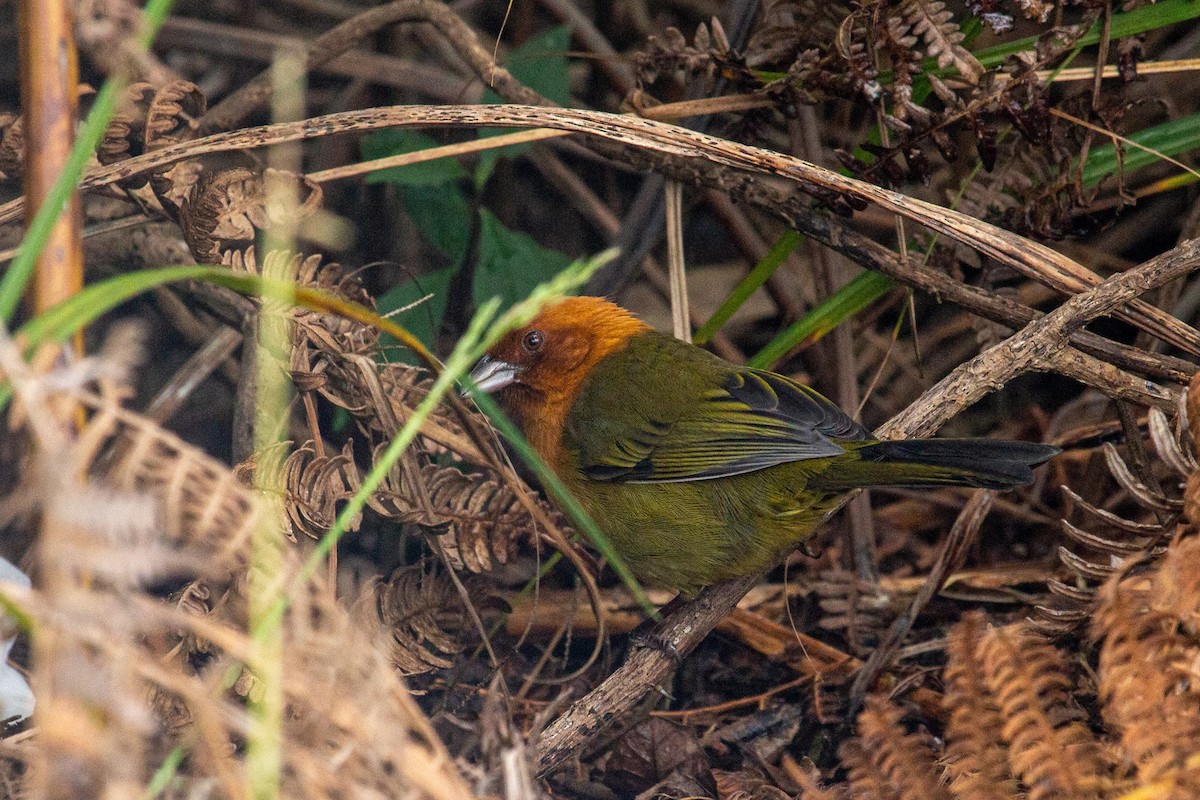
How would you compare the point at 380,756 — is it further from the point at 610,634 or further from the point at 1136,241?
the point at 1136,241

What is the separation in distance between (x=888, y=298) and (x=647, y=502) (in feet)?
5.94

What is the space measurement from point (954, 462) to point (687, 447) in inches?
35.6

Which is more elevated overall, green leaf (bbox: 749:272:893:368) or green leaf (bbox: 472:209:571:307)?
green leaf (bbox: 749:272:893:368)

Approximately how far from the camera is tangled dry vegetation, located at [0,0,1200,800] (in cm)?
147

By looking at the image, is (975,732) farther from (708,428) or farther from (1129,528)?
(708,428)

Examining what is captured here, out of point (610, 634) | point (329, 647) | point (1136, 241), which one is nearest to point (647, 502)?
point (610, 634)

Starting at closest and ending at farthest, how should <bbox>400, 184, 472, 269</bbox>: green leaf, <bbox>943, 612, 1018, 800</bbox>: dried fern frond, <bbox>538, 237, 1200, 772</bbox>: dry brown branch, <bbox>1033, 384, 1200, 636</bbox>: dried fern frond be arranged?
<bbox>943, 612, 1018, 800</bbox>: dried fern frond, <bbox>1033, 384, 1200, 636</bbox>: dried fern frond, <bbox>538, 237, 1200, 772</bbox>: dry brown branch, <bbox>400, 184, 472, 269</bbox>: green leaf

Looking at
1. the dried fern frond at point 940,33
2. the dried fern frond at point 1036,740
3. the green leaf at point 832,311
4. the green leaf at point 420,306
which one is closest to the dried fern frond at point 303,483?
the green leaf at point 420,306

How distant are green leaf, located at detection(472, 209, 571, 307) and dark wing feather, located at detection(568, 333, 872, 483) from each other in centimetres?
45

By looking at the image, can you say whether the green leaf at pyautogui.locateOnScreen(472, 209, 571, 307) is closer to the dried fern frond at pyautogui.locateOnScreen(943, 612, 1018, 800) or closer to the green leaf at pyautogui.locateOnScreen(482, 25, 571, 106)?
the green leaf at pyautogui.locateOnScreen(482, 25, 571, 106)

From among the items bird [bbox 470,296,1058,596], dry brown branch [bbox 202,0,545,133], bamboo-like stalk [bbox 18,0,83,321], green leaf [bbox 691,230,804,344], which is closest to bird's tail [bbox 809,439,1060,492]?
bird [bbox 470,296,1058,596]

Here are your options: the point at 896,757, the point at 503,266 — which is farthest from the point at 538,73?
the point at 896,757

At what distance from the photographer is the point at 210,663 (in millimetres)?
2799

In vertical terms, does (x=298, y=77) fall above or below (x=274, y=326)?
above
